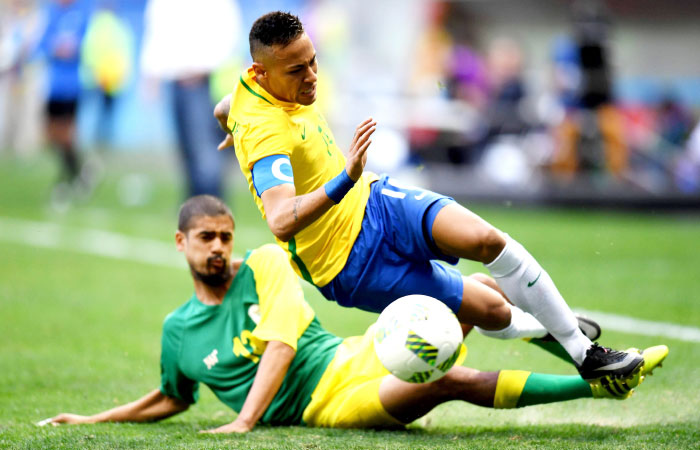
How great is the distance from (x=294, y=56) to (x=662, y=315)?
483cm

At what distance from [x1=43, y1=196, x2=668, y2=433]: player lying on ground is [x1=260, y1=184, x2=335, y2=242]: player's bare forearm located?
0.78m

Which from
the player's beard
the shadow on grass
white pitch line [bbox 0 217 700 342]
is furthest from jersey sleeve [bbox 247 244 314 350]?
white pitch line [bbox 0 217 700 342]

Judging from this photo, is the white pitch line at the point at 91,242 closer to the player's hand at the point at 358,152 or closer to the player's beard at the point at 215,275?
the player's beard at the point at 215,275

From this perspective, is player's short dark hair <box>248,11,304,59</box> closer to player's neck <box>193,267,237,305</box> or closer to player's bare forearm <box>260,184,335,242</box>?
player's bare forearm <box>260,184,335,242</box>

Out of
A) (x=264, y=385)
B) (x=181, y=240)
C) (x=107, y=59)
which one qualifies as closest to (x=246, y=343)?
(x=264, y=385)

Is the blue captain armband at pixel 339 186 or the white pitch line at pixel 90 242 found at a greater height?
the blue captain armband at pixel 339 186

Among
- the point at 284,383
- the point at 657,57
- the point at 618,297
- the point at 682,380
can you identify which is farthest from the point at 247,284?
the point at 657,57

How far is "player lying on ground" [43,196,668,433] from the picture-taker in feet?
15.7

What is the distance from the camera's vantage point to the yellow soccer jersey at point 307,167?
15.3ft

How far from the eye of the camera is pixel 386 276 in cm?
471

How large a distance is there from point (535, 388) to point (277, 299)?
1.37m

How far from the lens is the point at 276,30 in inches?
179

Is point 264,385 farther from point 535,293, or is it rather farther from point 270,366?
point 535,293

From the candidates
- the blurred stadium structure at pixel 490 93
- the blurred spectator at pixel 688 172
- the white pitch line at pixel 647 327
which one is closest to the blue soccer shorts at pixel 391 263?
the white pitch line at pixel 647 327
